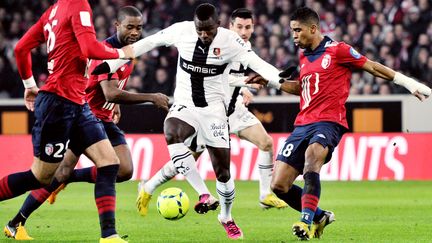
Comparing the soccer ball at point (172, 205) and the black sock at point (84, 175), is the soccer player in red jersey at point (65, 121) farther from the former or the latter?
the black sock at point (84, 175)

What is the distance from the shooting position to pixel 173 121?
10.2 metres

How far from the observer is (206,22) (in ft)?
32.3

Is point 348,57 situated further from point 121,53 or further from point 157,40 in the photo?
point 121,53

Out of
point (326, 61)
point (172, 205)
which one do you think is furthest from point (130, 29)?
point (326, 61)

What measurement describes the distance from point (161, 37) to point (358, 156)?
314 inches

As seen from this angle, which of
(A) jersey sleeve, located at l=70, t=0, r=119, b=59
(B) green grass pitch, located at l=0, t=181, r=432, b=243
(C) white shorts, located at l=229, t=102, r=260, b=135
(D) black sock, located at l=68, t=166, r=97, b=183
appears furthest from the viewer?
(C) white shorts, located at l=229, t=102, r=260, b=135

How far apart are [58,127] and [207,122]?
2.03 meters

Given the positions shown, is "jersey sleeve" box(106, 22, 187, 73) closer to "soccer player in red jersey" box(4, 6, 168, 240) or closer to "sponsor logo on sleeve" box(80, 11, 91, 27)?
"soccer player in red jersey" box(4, 6, 168, 240)

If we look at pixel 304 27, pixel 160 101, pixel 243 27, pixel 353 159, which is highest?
pixel 304 27

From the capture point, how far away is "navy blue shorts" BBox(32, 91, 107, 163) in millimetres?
8547

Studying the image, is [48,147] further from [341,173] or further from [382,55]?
[382,55]

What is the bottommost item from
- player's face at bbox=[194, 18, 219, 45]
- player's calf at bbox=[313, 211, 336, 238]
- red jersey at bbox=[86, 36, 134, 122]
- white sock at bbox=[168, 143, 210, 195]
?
player's calf at bbox=[313, 211, 336, 238]

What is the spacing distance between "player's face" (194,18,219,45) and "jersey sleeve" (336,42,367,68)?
1.24 metres

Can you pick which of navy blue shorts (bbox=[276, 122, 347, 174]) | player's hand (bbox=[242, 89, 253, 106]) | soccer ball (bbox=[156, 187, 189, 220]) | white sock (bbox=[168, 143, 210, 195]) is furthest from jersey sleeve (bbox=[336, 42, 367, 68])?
player's hand (bbox=[242, 89, 253, 106])
